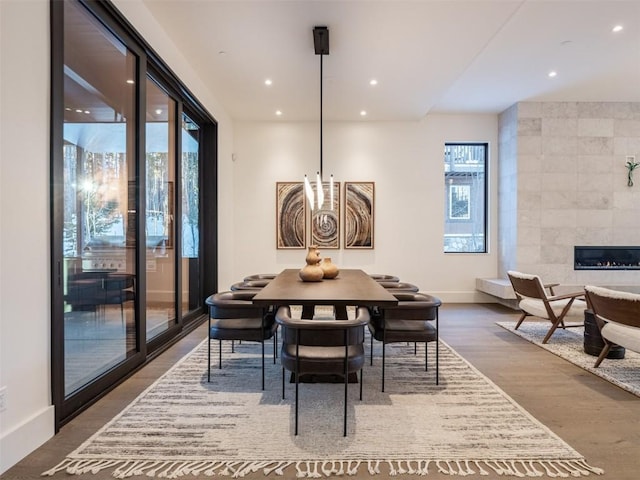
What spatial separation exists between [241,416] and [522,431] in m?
1.83

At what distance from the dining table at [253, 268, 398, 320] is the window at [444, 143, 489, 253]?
3.74 m

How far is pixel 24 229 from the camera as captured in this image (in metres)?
1.92

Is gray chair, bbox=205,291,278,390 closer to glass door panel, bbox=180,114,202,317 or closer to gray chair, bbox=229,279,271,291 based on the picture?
gray chair, bbox=229,279,271,291

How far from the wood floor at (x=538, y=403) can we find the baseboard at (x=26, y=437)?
37 mm

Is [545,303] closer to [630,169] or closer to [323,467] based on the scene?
[323,467]

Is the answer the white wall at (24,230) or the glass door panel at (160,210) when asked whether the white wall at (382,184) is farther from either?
the white wall at (24,230)

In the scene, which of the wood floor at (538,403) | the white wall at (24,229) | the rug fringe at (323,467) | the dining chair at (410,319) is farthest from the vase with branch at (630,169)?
the white wall at (24,229)

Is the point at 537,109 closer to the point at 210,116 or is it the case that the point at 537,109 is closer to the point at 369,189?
the point at 369,189

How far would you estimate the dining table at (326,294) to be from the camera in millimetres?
2465

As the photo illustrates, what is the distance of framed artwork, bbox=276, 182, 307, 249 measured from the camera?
6.38 meters

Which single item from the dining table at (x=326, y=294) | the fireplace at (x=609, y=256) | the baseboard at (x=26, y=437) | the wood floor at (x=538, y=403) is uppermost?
the fireplace at (x=609, y=256)

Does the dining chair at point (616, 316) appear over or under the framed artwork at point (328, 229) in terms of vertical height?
under

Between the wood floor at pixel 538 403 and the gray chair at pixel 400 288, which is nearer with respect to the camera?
the wood floor at pixel 538 403

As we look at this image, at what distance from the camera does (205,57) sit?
4.03 m
